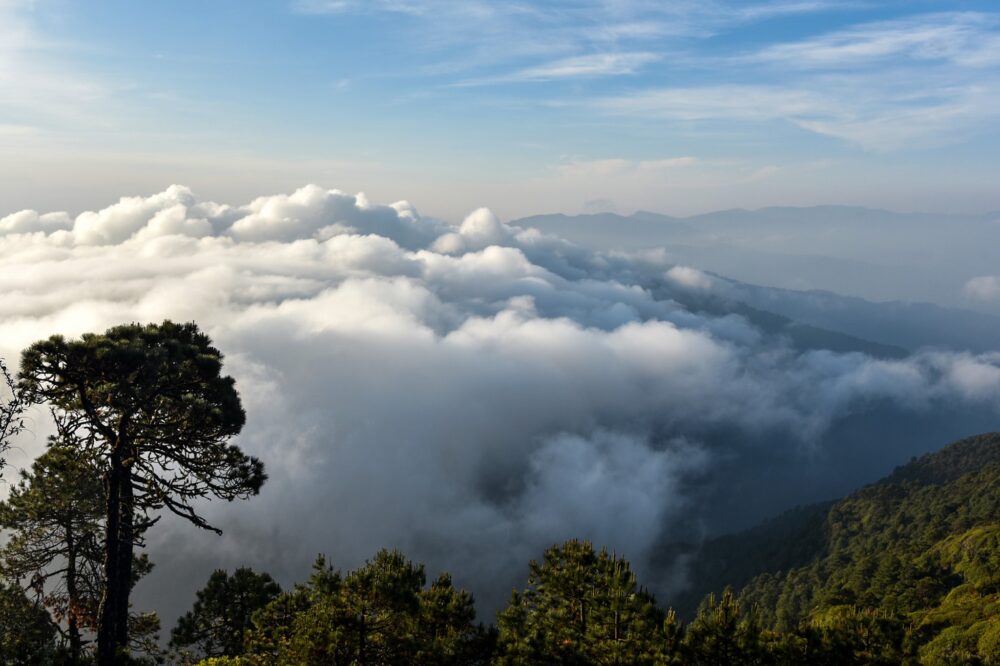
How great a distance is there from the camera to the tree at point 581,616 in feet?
81.9

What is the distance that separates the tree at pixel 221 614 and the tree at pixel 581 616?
54.8ft

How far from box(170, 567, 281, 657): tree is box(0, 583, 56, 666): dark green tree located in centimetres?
844

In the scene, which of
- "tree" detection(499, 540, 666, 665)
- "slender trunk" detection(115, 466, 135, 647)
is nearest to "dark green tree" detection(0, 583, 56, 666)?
"slender trunk" detection(115, 466, 135, 647)

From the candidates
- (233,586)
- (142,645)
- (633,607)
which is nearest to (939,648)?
(633,607)

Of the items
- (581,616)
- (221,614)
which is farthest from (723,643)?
(221,614)

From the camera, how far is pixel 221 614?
36.0 metres

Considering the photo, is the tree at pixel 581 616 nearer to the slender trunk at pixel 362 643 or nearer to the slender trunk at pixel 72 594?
Result: the slender trunk at pixel 362 643

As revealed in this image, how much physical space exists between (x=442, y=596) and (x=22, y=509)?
58.5ft

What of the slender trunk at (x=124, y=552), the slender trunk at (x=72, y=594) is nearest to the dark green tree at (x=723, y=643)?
the slender trunk at (x=124, y=552)

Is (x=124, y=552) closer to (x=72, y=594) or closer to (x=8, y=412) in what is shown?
(x=72, y=594)

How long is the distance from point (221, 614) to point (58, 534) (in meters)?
11.4

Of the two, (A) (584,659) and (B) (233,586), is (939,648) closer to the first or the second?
(A) (584,659)

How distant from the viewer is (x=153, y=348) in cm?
2245

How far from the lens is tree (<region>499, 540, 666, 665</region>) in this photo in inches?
983
